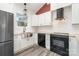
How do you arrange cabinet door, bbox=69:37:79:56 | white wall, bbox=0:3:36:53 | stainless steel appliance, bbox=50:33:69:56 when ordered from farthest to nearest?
white wall, bbox=0:3:36:53, stainless steel appliance, bbox=50:33:69:56, cabinet door, bbox=69:37:79:56

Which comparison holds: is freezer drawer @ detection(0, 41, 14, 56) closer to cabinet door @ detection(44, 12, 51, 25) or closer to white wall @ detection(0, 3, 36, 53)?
white wall @ detection(0, 3, 36, 53)

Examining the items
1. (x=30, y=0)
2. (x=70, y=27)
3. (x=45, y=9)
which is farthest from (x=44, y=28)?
(x=30, y=0)

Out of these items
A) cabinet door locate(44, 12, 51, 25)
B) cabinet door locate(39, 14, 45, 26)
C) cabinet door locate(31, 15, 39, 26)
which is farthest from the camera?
cabinet door locate(31, 15, 39, 26)

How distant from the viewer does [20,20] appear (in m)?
4.26

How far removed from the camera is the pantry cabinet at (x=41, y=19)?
3.88 meters

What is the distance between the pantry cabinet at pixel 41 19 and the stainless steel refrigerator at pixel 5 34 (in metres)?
1.61

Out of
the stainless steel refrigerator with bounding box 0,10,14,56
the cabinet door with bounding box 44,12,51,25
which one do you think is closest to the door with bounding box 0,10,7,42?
the stainless steel refrigerator with bounding box 0,10,14,56

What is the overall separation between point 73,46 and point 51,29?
4.63ft

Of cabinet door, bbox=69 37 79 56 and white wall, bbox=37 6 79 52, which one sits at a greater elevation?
white wall, bbox=37 6 79 52

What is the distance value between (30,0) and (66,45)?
2.59 metres

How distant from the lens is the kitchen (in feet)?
9.35

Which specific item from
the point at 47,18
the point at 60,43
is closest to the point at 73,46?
the point at 60,43

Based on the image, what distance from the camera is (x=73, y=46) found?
9.11 ft

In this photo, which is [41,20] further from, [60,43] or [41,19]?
[60,43]
